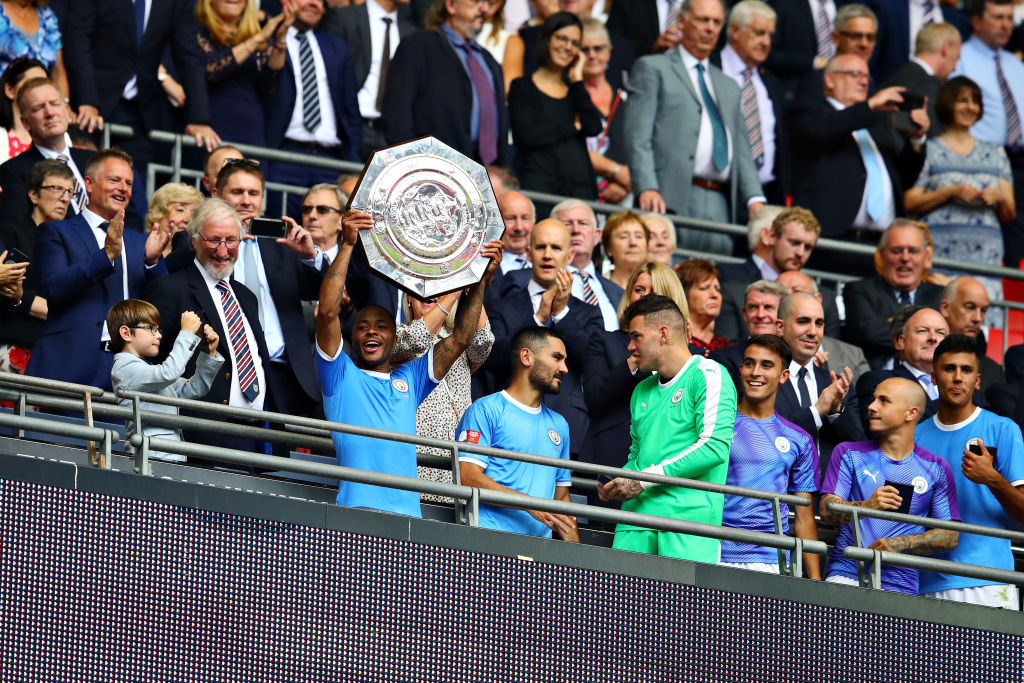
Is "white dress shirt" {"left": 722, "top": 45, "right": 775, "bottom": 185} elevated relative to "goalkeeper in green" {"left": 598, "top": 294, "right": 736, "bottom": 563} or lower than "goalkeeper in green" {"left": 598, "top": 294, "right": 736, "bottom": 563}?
elevated

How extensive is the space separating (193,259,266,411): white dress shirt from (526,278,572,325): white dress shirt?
1696mm

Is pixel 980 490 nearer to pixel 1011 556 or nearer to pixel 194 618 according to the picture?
pixel 1011 556

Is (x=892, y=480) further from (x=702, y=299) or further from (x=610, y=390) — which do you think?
(x=702, y=299)

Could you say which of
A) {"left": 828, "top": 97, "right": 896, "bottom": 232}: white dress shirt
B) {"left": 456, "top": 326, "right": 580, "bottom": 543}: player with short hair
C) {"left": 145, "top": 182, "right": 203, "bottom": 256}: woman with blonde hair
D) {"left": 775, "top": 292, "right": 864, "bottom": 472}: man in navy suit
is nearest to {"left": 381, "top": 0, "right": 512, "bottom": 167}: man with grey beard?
{"left": 145, "top": 182, "right": 203, "bottom": 256}: woman with blonde hair

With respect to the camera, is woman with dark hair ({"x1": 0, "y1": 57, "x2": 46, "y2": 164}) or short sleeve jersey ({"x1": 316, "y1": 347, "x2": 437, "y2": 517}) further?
woman with dark hair ({"x1": 0, "y1": 57, "x2": 46, "y2": 164})

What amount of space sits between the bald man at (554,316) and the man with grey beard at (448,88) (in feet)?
7.70

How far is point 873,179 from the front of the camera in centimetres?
1505

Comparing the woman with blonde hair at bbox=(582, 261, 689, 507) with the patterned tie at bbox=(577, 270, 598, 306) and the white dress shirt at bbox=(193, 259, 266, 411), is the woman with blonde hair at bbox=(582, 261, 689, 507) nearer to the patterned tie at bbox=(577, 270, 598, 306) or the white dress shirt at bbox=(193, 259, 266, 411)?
the patterned tie at bbox=(577, 270, 598, 306)

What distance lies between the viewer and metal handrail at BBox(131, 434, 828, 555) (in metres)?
8.66

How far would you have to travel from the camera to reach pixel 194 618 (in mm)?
8680

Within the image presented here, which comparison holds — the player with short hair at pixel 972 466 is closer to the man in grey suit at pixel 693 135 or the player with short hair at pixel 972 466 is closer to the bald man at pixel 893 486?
the bald man at pixel 893 486

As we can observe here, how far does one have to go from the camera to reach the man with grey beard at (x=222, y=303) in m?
10.2

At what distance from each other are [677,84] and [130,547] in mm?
7181

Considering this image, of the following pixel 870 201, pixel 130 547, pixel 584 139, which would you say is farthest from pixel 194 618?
pixel 870 201
